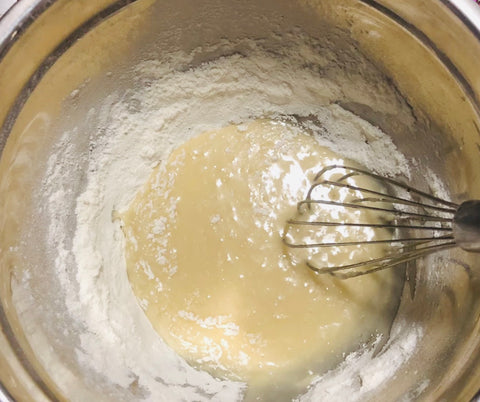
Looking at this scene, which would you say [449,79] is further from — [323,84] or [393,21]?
[323,84]

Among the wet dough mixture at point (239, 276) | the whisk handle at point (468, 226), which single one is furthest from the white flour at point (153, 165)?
the whisk handle at point (468, 226)

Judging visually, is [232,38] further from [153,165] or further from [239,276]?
[239,276]

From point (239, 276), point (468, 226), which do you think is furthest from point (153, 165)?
point (468, 226)

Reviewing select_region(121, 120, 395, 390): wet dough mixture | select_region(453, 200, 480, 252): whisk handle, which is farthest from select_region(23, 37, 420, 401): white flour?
select_region(453, 200, 480, 252): whisk handle

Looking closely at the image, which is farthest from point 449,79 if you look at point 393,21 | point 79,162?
point 79,162

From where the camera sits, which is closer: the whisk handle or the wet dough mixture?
the whisk handle

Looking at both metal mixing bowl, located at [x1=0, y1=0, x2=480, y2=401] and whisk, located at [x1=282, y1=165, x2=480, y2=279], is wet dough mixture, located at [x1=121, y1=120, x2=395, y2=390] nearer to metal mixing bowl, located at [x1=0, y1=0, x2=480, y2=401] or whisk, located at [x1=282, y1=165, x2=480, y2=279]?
whisk, located at [x1=282, y1=165, x2=480, y2=279]

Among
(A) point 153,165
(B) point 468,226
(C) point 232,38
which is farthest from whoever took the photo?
(A) point 153,165
